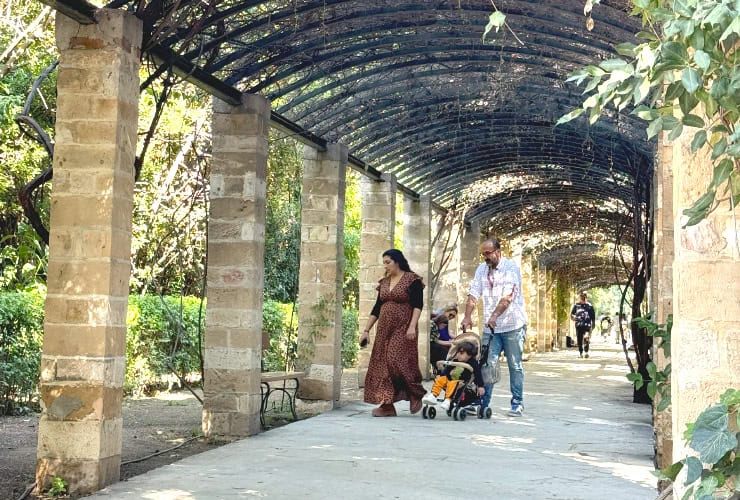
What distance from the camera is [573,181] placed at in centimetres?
1495

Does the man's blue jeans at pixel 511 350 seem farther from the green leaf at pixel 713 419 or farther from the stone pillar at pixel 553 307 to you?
the stone pillar at pixel 553 307

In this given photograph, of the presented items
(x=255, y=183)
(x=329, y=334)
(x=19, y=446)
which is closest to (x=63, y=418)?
(x=19, y=446)

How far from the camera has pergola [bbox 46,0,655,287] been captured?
6.95m

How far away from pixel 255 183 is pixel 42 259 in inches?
229

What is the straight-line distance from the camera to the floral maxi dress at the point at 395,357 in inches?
350

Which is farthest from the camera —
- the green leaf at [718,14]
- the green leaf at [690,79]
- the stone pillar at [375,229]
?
the stone pillar at [375,229]

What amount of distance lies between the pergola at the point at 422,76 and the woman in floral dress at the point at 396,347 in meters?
1.75

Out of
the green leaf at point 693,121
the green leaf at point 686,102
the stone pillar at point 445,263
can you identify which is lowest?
the green leaf at point 693,121

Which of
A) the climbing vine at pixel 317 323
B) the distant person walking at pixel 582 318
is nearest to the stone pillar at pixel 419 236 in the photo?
the climbing vine at pixel 317 323

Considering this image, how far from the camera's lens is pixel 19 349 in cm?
866

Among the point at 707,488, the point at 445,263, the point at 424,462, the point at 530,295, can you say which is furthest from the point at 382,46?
the point at 530,295

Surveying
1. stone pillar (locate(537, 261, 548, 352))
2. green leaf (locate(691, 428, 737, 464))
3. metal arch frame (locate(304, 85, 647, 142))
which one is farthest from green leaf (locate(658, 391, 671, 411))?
stone pillar (locate(537, 261, 548, 352))

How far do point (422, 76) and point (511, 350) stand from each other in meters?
2.78

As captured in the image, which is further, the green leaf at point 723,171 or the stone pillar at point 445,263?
the stone pillar at point 445,263
